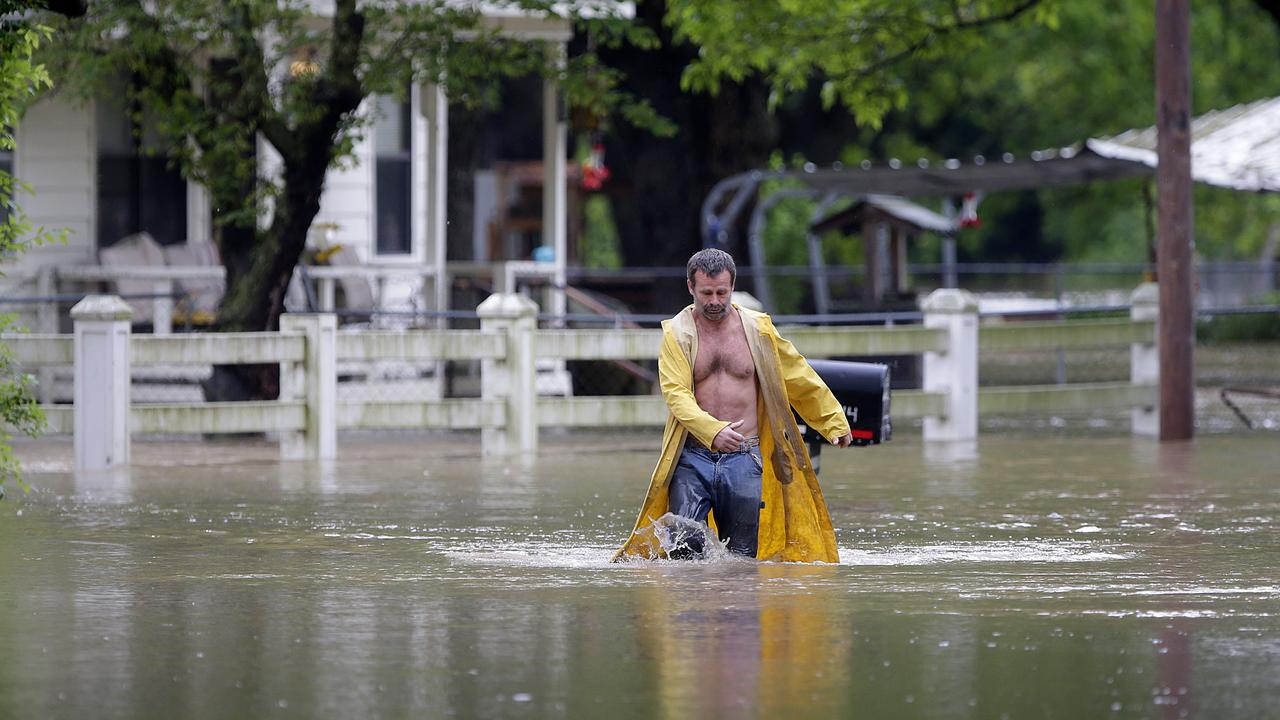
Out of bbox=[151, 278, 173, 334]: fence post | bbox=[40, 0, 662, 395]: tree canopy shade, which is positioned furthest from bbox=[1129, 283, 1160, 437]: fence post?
bbox=[151, 278, 173, 334]: fence post

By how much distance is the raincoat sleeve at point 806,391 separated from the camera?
34.1 ft

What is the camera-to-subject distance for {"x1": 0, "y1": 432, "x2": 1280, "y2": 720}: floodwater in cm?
707

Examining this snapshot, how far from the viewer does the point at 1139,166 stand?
25.4m

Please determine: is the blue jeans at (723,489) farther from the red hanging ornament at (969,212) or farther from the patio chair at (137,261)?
the red hanging ornament at (969,212)

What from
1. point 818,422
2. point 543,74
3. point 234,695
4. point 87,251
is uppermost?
point 543,74

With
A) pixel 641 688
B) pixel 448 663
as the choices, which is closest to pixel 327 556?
pixel 448 663

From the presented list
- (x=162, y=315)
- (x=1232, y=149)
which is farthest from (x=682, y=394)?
(x=1232, y=149)

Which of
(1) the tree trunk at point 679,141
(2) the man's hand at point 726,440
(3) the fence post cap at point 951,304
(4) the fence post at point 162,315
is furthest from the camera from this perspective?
(1) the tree trunk at point 679,141

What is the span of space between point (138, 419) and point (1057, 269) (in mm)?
15698

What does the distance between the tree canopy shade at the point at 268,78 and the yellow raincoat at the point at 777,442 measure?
879 centimetres

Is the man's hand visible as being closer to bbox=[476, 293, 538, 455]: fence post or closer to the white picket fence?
the white picket fence

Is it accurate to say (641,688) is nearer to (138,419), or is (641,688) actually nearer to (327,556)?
(327,556)

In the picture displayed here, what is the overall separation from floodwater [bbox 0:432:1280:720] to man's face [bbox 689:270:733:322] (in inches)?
49.1

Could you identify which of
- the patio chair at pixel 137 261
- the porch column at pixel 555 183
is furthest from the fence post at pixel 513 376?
the porch column at pixel 555 183
